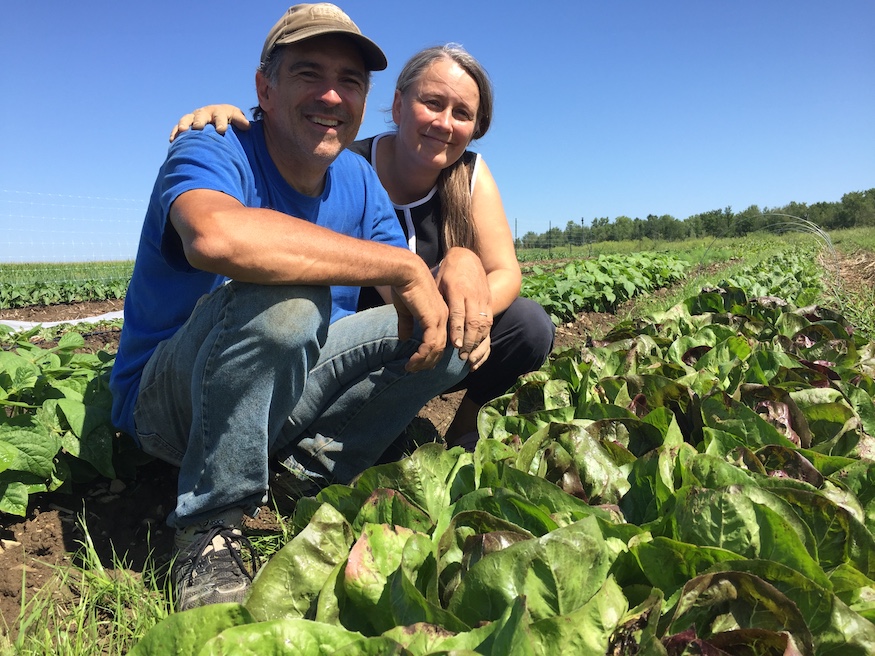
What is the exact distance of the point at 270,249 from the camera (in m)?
1.66

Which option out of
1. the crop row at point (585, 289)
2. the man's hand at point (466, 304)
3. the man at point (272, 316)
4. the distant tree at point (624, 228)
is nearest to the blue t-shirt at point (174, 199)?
the man at point (272, 316)

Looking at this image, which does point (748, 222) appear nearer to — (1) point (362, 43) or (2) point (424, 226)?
(2) point (424, 226)

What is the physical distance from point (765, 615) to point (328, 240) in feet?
4.23

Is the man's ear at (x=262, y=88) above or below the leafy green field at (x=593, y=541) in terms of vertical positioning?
above

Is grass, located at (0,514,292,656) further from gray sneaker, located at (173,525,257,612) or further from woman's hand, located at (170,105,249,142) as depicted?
woman's hand, located at (170,105,249,142)

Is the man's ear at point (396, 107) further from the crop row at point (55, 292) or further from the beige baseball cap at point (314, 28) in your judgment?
the crop row at point (55, 292)

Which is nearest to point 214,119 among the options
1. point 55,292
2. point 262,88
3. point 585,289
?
point 262,88

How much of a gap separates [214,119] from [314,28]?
0.46 meters

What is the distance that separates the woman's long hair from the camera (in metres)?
2.79

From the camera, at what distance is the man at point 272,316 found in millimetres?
1730

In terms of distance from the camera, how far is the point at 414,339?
2.22 metres

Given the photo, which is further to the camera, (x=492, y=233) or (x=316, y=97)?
(x=492, y=233)

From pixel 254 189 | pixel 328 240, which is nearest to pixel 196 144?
pixel 254 189

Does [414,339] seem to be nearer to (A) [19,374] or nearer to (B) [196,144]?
(B) [196,144]
